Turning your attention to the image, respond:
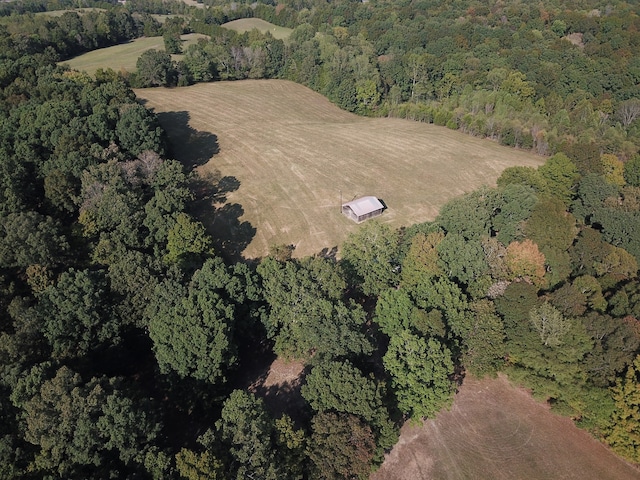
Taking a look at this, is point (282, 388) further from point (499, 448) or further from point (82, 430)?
point (499, 448)

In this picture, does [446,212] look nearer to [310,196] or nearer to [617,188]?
[310,196]

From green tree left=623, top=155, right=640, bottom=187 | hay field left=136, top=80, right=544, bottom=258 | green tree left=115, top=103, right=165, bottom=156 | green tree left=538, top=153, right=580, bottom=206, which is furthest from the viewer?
green tree left=623, top=155, right=640, bottom=187

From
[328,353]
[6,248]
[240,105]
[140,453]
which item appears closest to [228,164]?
[240,105]

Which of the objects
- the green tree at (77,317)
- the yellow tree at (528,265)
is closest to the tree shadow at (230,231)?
the green tree at (77,317)

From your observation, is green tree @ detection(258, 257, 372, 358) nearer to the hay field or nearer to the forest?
the forest

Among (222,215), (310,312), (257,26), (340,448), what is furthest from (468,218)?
(257,26)

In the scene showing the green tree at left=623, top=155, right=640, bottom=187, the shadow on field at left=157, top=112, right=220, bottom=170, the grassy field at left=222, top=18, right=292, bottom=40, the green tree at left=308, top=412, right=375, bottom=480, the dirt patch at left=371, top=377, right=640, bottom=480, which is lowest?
the dirt patch at left=371, top=377, right=640, bottom=480

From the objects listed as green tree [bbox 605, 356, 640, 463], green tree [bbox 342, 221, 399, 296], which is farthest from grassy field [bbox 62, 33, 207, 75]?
green tree [bbox 605, 356, 640, 463]
